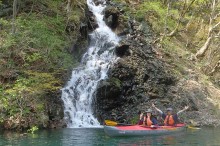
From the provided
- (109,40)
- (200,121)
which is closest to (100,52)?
(109,40)

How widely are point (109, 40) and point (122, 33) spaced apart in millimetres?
1139

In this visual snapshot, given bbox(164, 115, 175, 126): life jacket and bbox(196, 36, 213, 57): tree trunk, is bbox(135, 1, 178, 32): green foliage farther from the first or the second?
bbox(164, 115, 175, 126): life jacket

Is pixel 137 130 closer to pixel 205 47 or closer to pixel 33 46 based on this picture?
pixel 33 46

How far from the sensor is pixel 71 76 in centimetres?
1925

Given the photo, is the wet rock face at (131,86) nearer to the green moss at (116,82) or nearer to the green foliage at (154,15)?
the green moss at (116,82)

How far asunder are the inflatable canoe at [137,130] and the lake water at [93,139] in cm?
24

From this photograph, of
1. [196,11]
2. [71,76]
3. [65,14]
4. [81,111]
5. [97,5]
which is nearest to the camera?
[81,111]

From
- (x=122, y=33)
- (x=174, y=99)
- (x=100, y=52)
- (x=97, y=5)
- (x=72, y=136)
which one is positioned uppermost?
(x=97, y=5)

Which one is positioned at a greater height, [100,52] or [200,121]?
[100,52]

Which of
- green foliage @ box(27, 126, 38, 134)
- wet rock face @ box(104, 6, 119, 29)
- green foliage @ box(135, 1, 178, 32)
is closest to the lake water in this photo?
green foliage @ box(27, 126, 38, 134)

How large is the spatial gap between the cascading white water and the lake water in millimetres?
2055

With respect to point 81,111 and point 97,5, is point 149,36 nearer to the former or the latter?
point 97,5

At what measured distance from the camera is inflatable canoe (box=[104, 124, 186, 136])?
13820 mm

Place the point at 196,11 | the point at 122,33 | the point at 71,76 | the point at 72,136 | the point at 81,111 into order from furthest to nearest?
the point at 196,11 < the point at 122,33 < the point at 71,76 < the point at 81,111 < the point at 72,136
